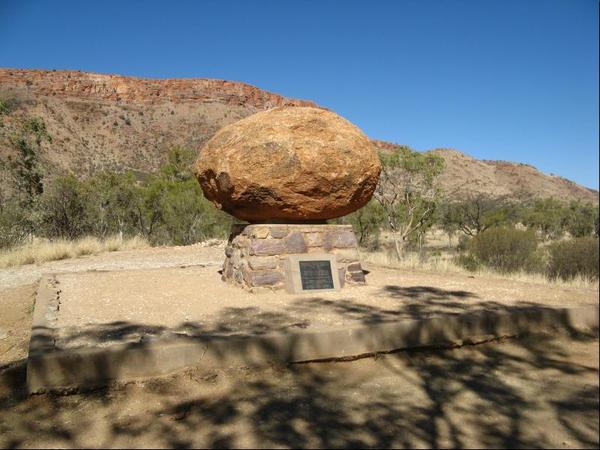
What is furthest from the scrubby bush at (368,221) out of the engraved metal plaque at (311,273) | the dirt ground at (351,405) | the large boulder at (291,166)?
the dirt ground at (351,405)

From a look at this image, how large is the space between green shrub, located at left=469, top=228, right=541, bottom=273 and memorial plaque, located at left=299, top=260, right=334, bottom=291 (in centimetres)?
653

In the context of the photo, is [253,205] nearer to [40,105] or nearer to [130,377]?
[130,377]

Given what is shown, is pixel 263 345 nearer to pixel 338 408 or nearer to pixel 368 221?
pixel 338 408

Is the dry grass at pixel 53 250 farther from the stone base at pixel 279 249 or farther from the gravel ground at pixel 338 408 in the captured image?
the gravel ground at pixel 338 408

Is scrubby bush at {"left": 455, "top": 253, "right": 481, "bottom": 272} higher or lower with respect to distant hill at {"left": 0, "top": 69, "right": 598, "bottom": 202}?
lower

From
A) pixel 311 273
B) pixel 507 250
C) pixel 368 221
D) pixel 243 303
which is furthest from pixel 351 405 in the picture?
pixel 368 221

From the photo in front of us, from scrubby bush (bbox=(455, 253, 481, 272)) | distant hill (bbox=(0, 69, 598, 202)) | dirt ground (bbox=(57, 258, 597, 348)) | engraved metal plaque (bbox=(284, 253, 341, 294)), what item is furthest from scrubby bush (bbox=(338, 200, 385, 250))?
distant hill (bbox=(0, 69, 598, 202))

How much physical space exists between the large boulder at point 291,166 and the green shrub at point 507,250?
6.53m

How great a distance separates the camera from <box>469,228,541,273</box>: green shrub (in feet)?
37.2

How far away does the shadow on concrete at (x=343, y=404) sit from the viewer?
268 cm

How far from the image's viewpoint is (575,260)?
10.2 m

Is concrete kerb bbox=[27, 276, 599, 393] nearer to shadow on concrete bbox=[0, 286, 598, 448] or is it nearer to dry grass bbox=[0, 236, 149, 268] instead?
shadow on concrete bbox=[0, 286, 598, 448]

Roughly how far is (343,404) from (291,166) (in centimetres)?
341

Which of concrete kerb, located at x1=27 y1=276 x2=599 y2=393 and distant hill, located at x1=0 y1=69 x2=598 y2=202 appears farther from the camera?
distant hill, located at x1=0 y1=69 x2=598 y2=202
